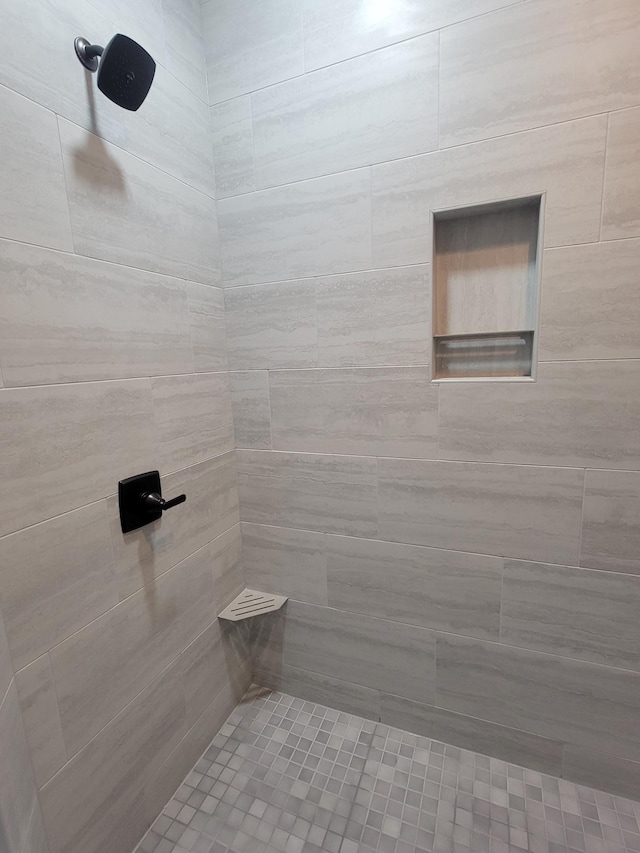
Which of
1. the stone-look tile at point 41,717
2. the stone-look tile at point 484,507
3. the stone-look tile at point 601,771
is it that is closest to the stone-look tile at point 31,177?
the stone-look tile at point 41,717

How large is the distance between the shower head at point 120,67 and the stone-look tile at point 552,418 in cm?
98

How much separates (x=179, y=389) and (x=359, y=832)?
1.29 metres

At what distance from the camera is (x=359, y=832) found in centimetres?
105

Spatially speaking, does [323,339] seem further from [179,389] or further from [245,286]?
[179,389]

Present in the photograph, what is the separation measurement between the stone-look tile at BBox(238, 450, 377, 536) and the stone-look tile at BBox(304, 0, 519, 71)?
1.09m

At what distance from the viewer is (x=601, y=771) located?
1.12 meters

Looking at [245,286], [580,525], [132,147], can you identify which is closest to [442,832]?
[580,525]

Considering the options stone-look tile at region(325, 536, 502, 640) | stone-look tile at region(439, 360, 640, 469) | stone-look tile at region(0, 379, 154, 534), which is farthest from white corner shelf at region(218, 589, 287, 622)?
stone-look tile at region(439, 360, 640, 469)

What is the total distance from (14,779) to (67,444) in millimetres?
578

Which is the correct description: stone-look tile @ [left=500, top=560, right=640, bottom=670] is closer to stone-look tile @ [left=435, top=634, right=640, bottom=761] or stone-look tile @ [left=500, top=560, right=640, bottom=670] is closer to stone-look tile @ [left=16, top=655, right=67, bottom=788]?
stone-look tile @ [left=435, top=634, right=640, bottom=761]

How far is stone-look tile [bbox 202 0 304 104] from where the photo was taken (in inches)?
42.7

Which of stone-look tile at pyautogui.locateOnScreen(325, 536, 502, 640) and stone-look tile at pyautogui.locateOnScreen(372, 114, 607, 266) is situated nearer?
stone-look tile at pyautogui.locateOnScreen(372, 114, 607, 266)

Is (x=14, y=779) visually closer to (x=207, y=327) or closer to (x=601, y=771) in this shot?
(x=207, y=327)

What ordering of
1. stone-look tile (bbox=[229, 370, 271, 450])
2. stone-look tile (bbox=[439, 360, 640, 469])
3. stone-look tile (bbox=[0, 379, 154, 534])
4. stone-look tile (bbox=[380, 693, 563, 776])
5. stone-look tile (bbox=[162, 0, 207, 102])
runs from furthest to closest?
stone-look tile (bbox=[229, 370, 271, 450]) → stone-look tile (bbox=[380, 693, 563, 776]) → stone-look tile (bbox=[162, 0, 207, 102]) → stone-look tile (bbox=[439, 360, 640, 469]) → stone-look tile (bbox=[0, 379, 154, 534])
